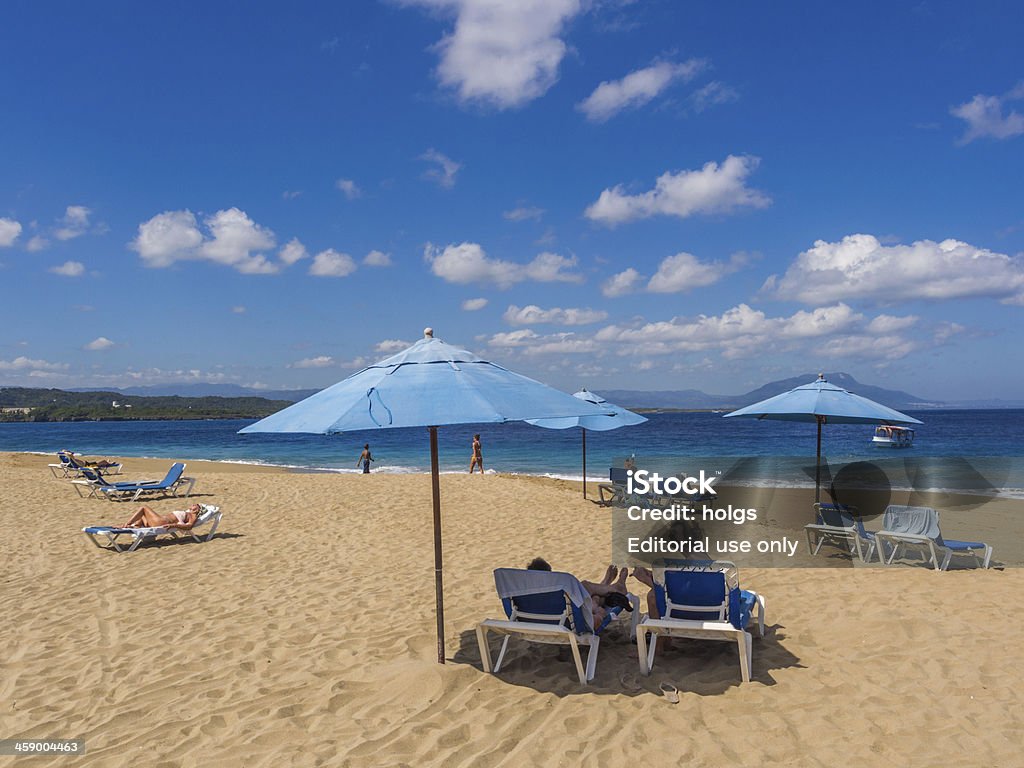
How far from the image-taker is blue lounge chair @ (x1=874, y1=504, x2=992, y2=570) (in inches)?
300

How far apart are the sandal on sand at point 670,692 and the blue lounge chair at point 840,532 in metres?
4.80

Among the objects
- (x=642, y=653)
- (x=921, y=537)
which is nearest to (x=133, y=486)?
(x=642, y=653)

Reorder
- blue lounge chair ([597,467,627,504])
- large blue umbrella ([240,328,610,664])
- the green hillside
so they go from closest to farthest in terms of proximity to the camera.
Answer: large blue umbrella ([240,328,610,664]), blue lounge chair ([597,467,627,504]), the green hillside

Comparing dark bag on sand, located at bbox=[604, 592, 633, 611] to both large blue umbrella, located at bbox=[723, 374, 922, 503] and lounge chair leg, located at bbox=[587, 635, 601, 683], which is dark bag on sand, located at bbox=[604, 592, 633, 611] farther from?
large blue umbrella, located at bbox=[723, 374, 922, 503]

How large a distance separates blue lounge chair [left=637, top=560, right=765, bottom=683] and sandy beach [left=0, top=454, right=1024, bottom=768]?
0.72ft

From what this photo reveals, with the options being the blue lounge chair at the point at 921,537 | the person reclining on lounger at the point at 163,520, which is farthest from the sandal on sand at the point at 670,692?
the person reclining on lounger at the point at 163,520

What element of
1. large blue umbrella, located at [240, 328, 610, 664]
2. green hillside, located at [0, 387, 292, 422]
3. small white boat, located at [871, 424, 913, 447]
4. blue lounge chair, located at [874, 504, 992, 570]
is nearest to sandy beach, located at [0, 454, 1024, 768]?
blue lounge chair, located at [874, 504, 992, 570]

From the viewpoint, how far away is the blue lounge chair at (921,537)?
762 cm

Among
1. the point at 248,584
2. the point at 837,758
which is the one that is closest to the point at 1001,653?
the point at 837,758

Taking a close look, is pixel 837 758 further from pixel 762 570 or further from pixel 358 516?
pixel 358 516

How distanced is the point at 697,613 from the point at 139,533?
7649 mm

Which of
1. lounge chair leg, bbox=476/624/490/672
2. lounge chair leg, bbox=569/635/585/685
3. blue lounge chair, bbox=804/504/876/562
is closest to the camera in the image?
Result: lounge chair leg, bbox=569/635/585/685

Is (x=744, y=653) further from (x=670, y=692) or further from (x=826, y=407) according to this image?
(x=826, y=407)

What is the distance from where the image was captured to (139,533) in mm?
8875
